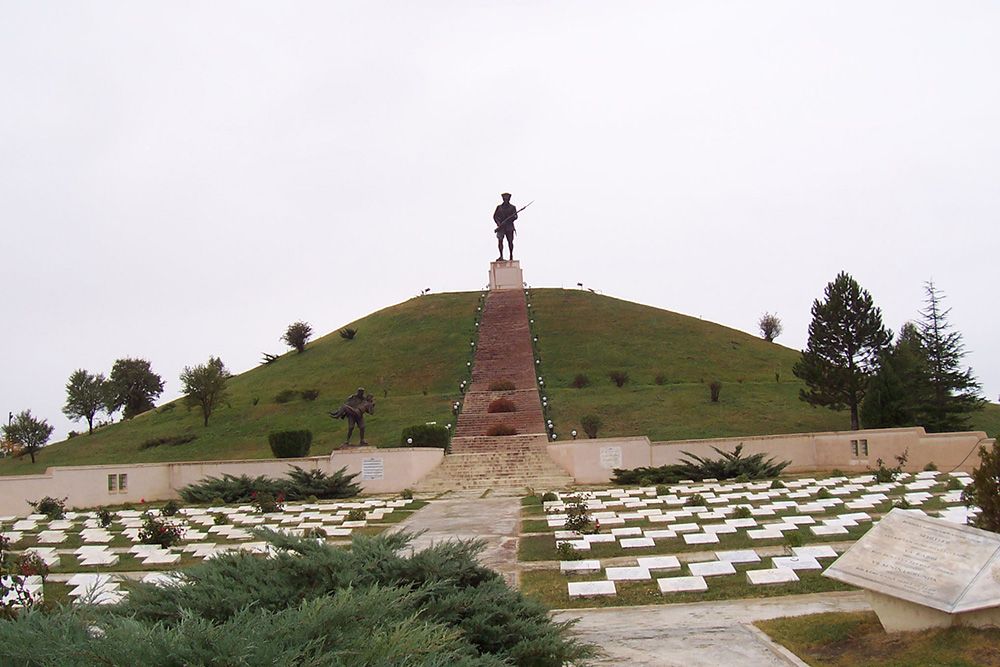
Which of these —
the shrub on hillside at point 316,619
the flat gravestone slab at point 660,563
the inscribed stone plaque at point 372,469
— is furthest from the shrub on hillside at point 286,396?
the shrub on hillside at point 316,619

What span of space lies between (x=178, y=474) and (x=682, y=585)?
20.2 meters

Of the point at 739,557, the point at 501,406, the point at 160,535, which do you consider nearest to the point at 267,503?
the point at 160,535

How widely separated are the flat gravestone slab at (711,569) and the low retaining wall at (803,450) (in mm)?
15114

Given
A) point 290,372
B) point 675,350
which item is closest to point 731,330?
point 675,350

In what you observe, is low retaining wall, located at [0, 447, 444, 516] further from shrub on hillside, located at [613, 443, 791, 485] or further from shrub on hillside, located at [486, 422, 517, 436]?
shrub on hillside, located at [613, 443, 791, 485]

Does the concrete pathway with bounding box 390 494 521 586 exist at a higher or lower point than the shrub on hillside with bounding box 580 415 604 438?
lower

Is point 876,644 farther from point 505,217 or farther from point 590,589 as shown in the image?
point 505,217

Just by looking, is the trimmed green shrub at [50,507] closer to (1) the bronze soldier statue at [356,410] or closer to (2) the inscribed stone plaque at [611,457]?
(1) the bronze soldier statue at [356,410]

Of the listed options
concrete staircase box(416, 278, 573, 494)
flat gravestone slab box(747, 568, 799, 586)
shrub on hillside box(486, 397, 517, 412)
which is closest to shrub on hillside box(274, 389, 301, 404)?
concrete staircase box(416, 278, 573, 494)

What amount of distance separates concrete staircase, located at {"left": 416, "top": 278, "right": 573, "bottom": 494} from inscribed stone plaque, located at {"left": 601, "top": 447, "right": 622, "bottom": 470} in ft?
4.36

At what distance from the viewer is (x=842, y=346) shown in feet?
105

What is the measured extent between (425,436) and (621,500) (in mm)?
13258

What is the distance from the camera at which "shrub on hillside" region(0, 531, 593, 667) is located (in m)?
2.77

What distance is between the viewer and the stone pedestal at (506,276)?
60.9 m
